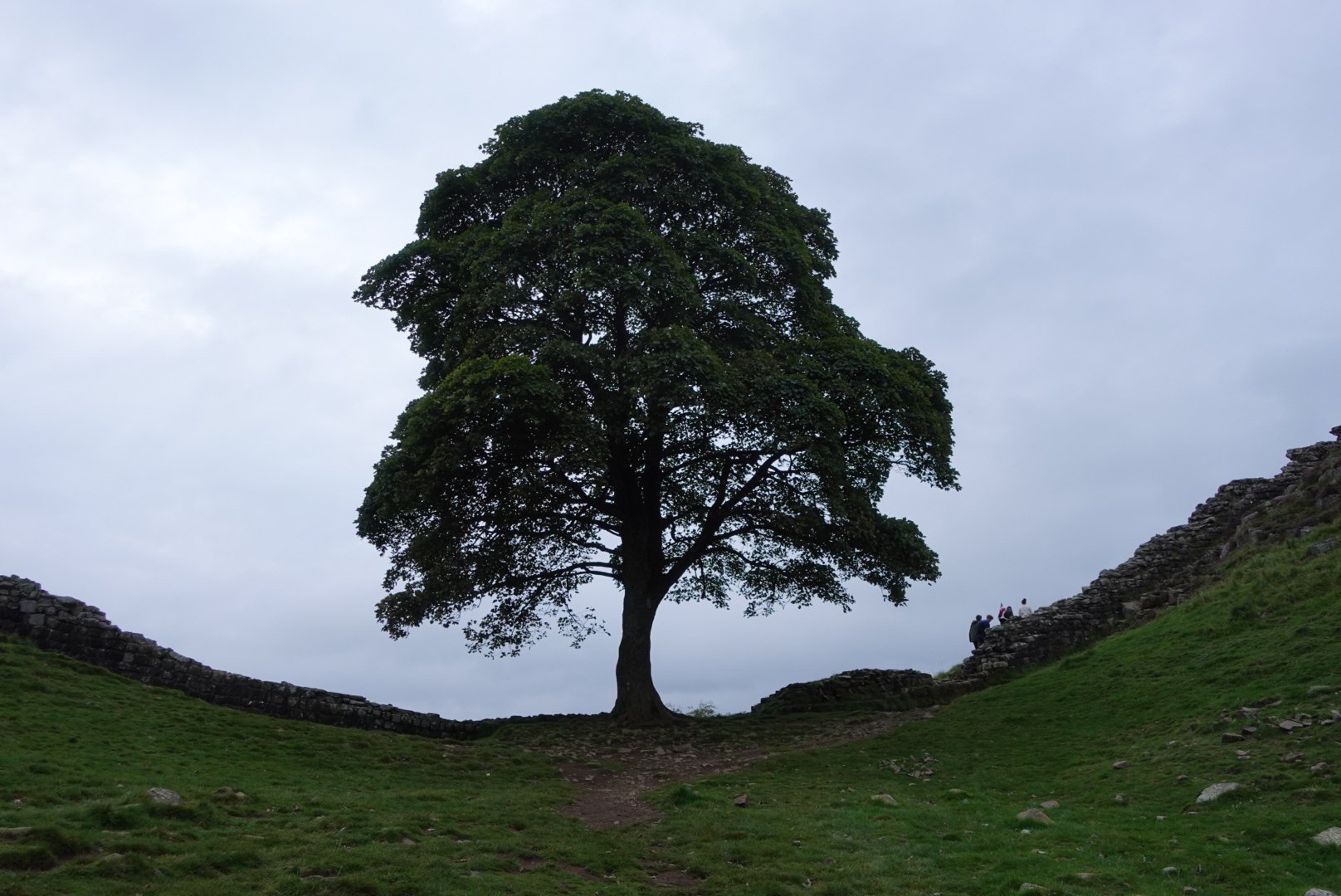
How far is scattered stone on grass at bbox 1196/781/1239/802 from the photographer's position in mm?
12883

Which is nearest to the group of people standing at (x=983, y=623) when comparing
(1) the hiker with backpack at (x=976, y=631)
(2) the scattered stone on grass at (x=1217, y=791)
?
(1) the hiker with backpack at (x=976, y=631)

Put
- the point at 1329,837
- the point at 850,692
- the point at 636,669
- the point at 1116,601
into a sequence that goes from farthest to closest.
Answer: the point at 1116,601 < the point at 850,692 < the point at 636,669 < the point at 1329,837

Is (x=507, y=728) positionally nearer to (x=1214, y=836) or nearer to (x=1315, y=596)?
(x=1214, y=836)

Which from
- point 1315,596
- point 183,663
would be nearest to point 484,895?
point 183,663

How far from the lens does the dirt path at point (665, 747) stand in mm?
16734

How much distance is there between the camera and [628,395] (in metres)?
21.6

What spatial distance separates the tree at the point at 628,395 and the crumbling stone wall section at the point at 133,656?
3.69m

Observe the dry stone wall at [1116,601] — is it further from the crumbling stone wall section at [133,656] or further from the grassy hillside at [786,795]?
the crumbling stone wall section at [133,656]

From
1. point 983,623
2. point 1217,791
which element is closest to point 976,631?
point 983,623

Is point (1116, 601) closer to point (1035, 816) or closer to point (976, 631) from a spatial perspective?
point (976, 631)

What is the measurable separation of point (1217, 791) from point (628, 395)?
510 inches

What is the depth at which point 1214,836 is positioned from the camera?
37.4ft

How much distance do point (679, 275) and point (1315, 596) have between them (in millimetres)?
14237

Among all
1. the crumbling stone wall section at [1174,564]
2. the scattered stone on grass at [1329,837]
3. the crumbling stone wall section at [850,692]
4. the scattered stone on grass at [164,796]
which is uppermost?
the crumbling stone wall section at [1174,564]
